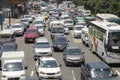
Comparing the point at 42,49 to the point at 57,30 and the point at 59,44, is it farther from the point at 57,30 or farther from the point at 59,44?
the point at 57,30

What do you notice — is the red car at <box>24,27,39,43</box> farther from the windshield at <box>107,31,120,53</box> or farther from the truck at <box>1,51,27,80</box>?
the truck at <box>1,51,27,80</box>

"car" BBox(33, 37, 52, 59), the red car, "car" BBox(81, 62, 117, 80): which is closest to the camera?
"car" BBox(81, 62, 117, 80)

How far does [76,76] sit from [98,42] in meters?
8.74

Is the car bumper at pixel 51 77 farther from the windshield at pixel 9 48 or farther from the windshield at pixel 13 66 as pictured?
the windshield at pixel 9 48

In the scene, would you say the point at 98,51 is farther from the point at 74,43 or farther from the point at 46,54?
the point at 74,43

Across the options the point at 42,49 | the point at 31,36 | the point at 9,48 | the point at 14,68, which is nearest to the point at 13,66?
the point at 14,68

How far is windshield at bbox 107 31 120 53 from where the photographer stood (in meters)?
35.0

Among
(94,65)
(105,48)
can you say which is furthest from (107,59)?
(94,65)

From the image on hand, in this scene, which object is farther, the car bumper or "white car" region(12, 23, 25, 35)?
"white car" region(12, 23, 25, 35)

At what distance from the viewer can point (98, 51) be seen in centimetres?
3981

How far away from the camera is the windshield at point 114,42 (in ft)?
115

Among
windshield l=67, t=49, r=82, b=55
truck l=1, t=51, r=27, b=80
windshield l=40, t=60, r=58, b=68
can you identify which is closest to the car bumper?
windshield l=40, t=60, r=58, b=68

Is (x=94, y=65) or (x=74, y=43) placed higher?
(x=94, y=65)

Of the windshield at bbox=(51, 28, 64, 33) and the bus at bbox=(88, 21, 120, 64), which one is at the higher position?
the bus at bbox=(88, 21, 120, 64)
